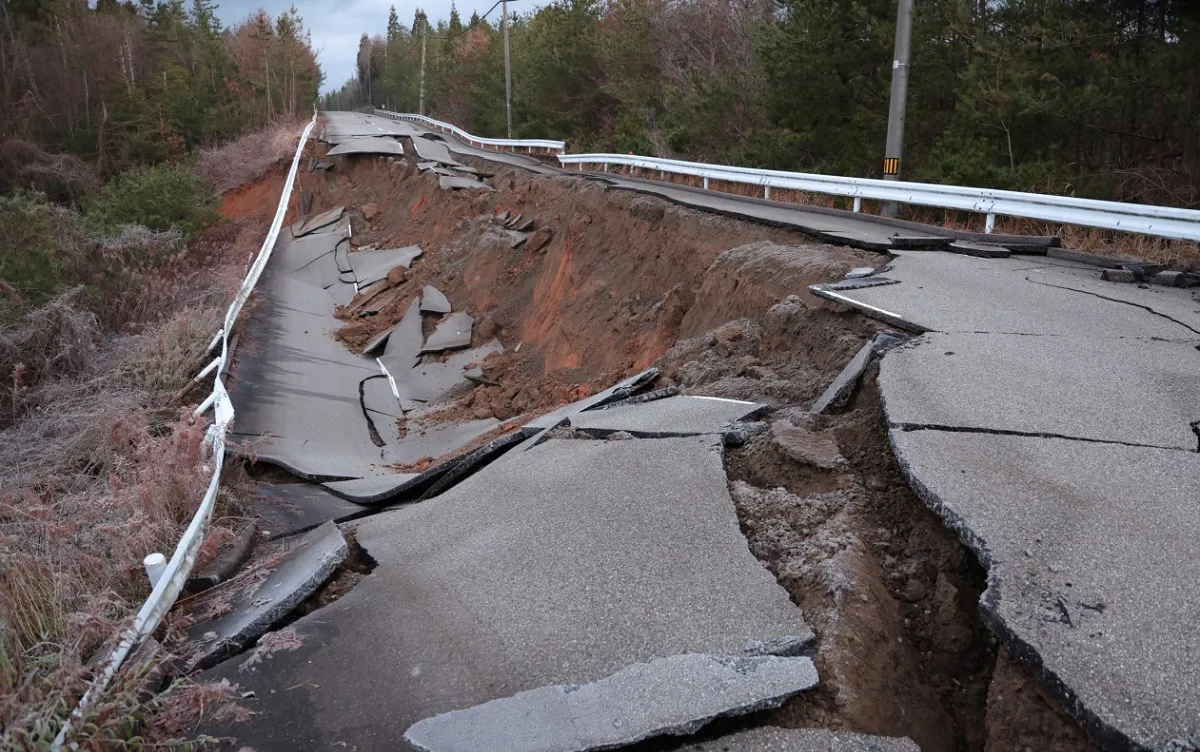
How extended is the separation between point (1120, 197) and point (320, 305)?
14769mm

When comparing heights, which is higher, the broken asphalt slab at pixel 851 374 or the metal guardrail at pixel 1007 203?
the metal guardrail at pixel 1007 203

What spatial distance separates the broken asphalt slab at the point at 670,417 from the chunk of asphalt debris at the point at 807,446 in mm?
390

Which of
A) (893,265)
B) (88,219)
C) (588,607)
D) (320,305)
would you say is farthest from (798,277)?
(88,219)

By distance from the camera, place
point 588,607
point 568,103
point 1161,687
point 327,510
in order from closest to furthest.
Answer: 1. point 1161,687
2. point 588,607
3. point 327,510
4. point 568,103

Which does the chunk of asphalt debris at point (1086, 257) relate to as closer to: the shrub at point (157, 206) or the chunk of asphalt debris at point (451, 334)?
the chunk of asphalt debris at point (451, 334)

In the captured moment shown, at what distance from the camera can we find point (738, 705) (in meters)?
2.55

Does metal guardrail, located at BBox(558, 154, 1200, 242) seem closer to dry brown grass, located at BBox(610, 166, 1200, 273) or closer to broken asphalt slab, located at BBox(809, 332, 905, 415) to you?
dry brown grass, located at BBox(610, 166, 1200, 273)

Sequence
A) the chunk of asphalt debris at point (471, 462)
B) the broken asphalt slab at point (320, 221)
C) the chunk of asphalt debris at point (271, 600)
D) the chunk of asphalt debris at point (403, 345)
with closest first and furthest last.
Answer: the chunk of asphalt debris at point (271, 600), the chunk of asphalt debris at point (471, 462), the chunk of asphalt debris at point (403, 345), the broken asphalt slab at point (320, 221)

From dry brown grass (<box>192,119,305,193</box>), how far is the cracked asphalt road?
2816 cm

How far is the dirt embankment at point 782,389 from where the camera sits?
2.71 m

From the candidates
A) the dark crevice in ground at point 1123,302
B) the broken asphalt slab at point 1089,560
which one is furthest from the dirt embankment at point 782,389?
the dark crevice in ground at point 1123,302

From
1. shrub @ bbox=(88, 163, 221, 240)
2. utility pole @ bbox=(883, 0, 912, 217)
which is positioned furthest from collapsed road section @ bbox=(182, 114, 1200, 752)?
shrub @ bbox=(88, 163, 221, 240)

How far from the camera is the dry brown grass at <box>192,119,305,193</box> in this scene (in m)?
30.3

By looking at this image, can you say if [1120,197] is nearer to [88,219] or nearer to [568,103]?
[88,219]
